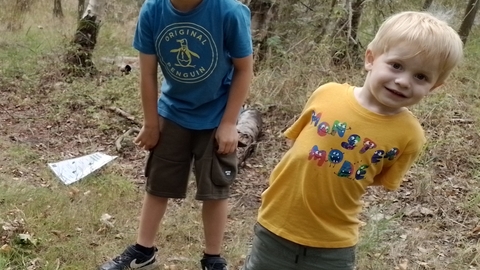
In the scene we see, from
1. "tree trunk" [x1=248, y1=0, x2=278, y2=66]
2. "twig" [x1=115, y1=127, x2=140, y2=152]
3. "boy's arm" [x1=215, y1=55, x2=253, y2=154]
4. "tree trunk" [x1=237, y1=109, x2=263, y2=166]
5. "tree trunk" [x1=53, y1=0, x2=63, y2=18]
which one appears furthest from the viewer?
"tree trunk" [x1=53, y1=0, x2=63, y2=18]

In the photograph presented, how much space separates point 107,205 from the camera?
3545 mm

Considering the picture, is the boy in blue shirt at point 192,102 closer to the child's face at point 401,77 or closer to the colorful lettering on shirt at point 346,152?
the colorful lettering on shirt at point 346,152

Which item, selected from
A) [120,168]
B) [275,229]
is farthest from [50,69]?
[275,229]

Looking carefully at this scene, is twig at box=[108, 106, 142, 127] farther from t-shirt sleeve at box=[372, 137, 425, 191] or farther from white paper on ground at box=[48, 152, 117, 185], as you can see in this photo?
t-shirt sleeve at box=[372, 137, 425, 191]

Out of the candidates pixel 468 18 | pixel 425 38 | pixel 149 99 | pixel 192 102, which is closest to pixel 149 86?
pixel 149 99

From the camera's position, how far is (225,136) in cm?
256

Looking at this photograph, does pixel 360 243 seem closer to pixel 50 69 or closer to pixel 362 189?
pixel 362 189

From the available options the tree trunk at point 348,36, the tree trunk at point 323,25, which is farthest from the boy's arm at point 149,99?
the tree trunk at point 323,25

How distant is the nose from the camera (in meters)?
1.79

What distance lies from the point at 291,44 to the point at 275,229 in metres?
4.58

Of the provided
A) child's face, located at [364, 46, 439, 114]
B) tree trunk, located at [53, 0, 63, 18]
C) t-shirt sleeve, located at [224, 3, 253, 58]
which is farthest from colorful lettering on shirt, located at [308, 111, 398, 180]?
tree trunk, located at [53, 0, 63, 18]

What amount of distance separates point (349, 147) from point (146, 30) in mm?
1076

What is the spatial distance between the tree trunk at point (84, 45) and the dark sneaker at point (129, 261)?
3.74 meters

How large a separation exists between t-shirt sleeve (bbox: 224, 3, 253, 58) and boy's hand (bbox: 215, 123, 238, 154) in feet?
1.08
